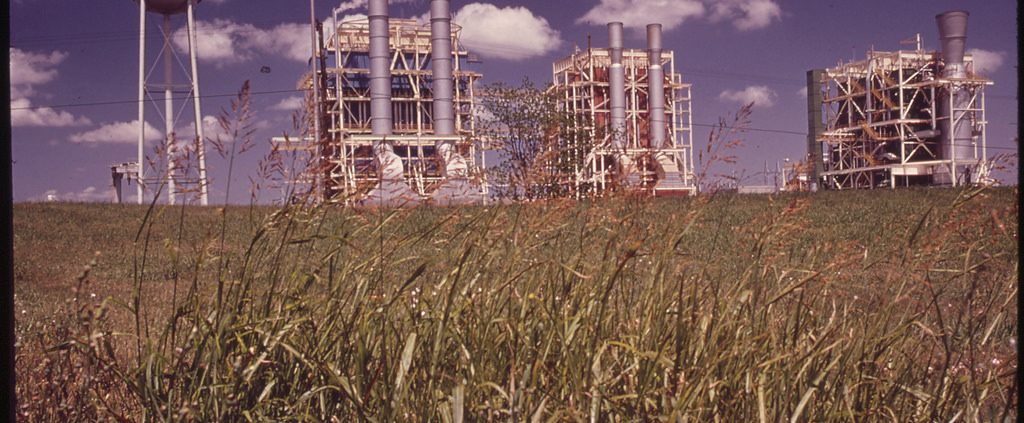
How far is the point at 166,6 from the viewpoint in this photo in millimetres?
34125

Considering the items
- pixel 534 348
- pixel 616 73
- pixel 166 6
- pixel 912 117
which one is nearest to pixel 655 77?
pixel 616 73

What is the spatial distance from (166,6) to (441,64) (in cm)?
1226

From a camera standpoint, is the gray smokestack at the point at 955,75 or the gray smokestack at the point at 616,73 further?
the gray smokestack at the point at 616,73

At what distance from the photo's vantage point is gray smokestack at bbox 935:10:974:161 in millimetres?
39188

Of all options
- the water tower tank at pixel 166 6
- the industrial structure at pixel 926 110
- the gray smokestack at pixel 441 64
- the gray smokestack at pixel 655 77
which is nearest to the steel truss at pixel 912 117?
the industrial structure at pixel 926 110

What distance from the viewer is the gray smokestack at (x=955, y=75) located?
39188 mm

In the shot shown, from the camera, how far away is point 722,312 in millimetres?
2729

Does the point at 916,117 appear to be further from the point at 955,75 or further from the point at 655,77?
the point at 655,77

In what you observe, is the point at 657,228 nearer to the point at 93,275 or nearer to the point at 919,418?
the point at 919,418

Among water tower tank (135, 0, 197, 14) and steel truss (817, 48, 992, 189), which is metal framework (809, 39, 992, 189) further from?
water tower tank (135, 0, 197, 14)

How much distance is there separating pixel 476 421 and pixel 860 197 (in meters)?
17.0

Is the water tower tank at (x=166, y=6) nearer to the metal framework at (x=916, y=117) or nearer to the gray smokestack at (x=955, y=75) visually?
the metal framework at (x=916, y=117)

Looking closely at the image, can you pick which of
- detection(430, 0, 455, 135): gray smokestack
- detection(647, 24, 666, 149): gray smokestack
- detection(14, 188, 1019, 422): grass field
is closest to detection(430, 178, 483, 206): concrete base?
detection(14, 188, 1019, 422): grass field

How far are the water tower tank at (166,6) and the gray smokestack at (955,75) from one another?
36.0 metres
